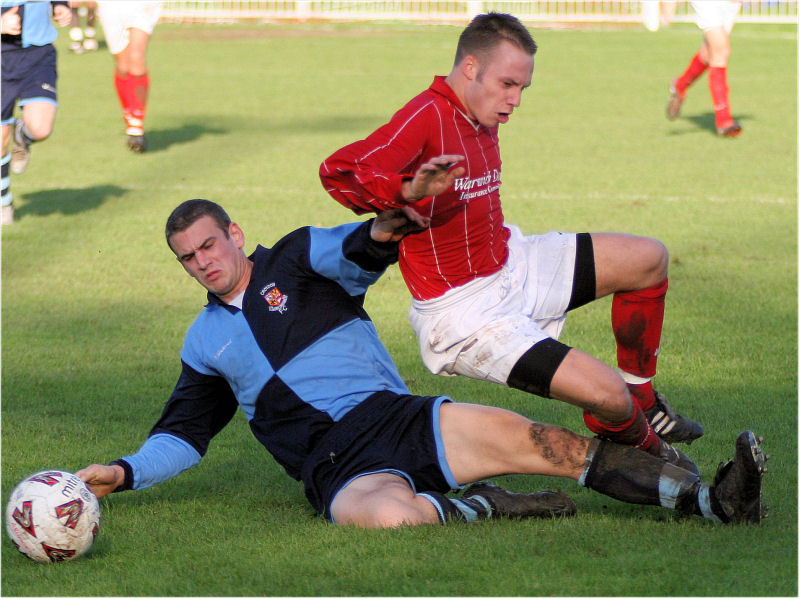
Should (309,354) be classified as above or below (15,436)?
above

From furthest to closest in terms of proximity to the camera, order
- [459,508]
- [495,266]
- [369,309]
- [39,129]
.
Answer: [39,129], [369,309], [495,266], [459,508]

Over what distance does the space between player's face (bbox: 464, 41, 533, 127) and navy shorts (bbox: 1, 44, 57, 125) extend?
6.70 metres

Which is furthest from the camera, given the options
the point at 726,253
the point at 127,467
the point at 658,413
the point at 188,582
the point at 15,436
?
the point at 726,253

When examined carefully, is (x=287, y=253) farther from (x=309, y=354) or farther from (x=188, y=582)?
(x=188, y=582)

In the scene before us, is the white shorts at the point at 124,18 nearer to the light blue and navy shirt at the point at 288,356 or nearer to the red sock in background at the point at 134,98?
the red sock in background at the point at 134,98

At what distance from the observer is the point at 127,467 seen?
444 cm

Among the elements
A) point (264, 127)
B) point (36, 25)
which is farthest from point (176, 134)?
point (36, 25)

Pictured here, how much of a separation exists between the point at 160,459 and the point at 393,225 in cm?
130

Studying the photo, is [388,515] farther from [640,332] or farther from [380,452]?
[640,332]

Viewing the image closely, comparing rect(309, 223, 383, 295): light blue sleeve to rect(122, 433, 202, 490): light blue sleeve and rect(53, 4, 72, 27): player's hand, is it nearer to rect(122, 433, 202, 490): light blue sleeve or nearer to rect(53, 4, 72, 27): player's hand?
rect(122, 433, 202, 490): light blue sleeve

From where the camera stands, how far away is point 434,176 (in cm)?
390

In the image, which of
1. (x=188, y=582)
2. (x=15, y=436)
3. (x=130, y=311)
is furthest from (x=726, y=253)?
(x=188, y=582)

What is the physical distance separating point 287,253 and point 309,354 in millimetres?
398

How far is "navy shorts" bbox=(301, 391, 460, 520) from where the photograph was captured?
439 centimetres
